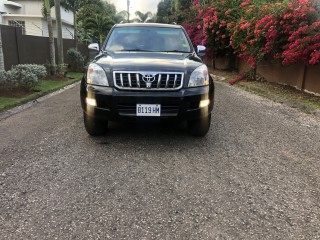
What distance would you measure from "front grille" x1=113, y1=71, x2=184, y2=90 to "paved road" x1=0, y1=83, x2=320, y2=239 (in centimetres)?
84

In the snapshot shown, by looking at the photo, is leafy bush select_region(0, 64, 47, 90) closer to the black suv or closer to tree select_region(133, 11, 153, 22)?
the black suv

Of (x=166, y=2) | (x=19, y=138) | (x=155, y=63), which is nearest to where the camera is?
(x=155, y=63)

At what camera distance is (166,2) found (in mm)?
46531

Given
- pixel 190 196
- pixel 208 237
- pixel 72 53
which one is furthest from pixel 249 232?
pixel 72 53

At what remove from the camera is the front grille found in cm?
416

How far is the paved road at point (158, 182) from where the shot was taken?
255 cm

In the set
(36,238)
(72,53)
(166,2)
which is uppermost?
(166,2)

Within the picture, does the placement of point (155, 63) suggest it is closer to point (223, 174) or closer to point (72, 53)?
point (223, 174)

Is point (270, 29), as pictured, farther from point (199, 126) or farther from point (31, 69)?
point (31, 69)

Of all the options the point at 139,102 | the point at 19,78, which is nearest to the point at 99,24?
the point at 19,78

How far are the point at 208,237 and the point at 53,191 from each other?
1573 mm

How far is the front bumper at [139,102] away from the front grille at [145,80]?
0.07 meters

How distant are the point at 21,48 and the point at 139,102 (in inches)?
348

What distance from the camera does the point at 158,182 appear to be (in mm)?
3348
